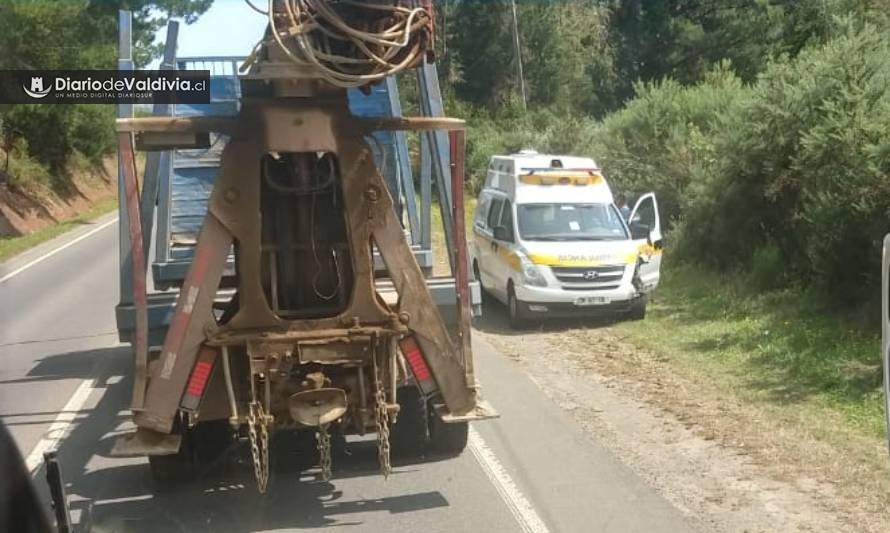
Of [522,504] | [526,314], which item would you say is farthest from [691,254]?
[522,504]

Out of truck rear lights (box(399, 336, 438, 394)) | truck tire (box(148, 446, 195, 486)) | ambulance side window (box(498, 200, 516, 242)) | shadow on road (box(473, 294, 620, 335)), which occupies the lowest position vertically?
shadow on road (box(473, 294, 620, 335))

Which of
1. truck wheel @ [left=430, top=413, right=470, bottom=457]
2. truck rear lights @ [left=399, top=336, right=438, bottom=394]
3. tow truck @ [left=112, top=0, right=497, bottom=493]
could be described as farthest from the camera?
truck wheel @ [left=430, top=413, right=470, bottom=457]

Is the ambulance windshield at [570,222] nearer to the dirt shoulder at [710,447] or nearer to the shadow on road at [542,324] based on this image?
the shadow on road at [542,324]

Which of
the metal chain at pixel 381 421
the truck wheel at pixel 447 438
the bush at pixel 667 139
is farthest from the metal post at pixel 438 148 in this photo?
the bush at pixel 667 139

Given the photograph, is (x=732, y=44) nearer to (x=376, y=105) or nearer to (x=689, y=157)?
(x=689, y=157)

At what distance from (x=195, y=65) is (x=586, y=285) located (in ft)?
20.1

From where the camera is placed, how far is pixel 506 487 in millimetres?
7309

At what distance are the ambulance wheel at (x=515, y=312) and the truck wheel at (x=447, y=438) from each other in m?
6.58

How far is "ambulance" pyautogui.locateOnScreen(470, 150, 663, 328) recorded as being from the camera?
574 inches

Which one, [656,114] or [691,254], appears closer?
[691,254]

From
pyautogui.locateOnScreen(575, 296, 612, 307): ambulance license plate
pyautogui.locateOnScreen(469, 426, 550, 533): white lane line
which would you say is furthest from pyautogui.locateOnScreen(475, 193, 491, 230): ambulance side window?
pyautogui.locateOnScreen(469, 426, 550, 533): white lane line

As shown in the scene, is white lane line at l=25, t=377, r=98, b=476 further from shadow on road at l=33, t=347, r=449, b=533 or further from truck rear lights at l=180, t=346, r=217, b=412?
truck rear lights at l=180, t=346, r=217, b=412

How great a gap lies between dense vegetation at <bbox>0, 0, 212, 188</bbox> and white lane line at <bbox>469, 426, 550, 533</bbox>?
22.9ft

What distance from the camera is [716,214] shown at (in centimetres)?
1720
